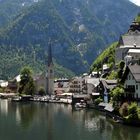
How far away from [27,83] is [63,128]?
101m

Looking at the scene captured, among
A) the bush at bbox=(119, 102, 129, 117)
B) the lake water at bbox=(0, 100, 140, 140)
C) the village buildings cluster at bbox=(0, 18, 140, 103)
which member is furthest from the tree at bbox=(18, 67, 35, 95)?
the bush at bbox=(119, 102, 129, 117)

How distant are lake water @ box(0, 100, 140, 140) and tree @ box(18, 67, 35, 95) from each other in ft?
242

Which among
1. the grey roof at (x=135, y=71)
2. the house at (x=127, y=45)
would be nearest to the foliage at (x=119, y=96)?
the grey roof at (x=135, y=71)

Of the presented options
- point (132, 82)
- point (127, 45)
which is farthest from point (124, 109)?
point (127, 45)

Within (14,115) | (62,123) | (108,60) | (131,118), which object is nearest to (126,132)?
(131,118)

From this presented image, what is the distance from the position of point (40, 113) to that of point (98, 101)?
1723 centimetres

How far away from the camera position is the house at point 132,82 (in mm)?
84000

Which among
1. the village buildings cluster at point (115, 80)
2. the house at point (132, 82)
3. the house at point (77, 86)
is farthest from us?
the house at point (77, 86)

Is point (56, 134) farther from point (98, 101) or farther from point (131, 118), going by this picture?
point (98, 101)

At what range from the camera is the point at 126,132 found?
72.8 metres

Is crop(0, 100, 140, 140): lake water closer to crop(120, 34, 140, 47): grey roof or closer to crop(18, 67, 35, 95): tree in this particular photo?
crop(120, 34, 140, 47): grey roof

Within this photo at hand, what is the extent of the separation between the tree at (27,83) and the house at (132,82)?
91409mm

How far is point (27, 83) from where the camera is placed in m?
179

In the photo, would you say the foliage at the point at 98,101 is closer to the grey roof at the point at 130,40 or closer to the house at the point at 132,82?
the grey roof at the point at 130,40
